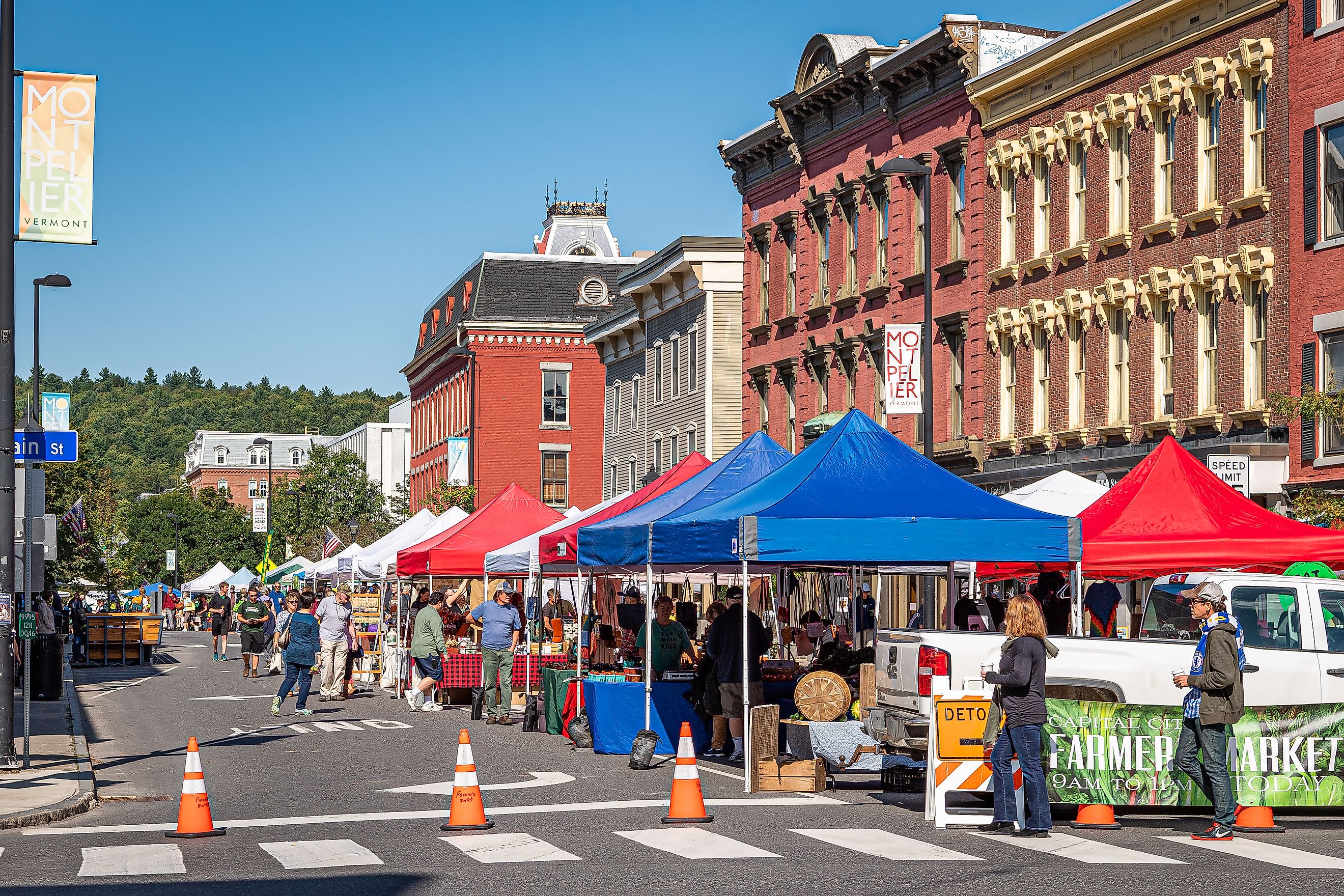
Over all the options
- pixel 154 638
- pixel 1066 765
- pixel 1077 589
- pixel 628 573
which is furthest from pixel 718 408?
pixel 1066 765

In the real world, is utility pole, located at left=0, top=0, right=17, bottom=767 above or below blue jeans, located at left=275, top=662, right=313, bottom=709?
above

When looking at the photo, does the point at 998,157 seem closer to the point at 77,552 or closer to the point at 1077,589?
the point at 1077,589

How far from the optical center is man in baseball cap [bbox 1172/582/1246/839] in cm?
1327

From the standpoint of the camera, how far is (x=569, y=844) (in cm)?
1296

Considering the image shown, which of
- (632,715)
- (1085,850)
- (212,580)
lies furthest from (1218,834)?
(212,580)

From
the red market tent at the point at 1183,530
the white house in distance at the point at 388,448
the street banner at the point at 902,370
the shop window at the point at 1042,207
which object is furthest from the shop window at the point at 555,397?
the red market tent at the point at 1183,530

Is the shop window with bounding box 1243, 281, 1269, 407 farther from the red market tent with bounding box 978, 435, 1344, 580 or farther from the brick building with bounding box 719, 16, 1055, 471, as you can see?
the brick building with bounding box 719, 16, 1055, 471

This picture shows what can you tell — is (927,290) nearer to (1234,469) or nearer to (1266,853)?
(1234,469)

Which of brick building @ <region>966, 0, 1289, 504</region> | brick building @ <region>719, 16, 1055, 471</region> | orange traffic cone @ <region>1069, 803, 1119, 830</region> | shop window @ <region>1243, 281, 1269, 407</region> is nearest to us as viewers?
orange traffic cone @ <region>1069, 803, 1119, 830</region>

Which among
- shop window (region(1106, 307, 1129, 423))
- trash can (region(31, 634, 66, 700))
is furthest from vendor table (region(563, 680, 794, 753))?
shop window (region(1106, 307, 1129, 423))

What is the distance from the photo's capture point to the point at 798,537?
55.8ft

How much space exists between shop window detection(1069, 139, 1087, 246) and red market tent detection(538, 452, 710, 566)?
450 inches

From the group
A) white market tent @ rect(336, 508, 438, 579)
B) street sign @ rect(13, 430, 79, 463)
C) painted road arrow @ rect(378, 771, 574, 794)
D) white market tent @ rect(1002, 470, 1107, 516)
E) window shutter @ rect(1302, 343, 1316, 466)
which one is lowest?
painted road arrow @ rect(378, 771, 574, 794)

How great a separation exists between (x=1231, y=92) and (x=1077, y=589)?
47.5 ft
